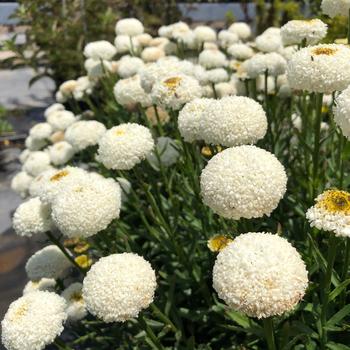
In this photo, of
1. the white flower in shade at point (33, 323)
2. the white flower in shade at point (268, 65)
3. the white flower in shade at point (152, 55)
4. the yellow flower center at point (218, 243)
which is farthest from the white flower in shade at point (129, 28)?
the white flower in shade at point (33, 323)

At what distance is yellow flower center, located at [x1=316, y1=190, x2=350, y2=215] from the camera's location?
1.39 m

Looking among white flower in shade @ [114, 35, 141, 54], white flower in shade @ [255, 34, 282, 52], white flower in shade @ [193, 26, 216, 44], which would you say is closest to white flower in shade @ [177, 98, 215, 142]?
white flower in shade @ [255, 34, 282, 52]

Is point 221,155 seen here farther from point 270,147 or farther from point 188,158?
point 270,147

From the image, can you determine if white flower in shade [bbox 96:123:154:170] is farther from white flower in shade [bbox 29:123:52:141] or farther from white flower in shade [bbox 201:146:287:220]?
white flower in shade [bbox 29:123:52:141]

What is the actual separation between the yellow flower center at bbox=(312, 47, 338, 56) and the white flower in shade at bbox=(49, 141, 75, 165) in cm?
214

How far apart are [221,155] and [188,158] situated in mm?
766

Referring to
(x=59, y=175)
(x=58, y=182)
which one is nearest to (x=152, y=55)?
(x=59, y=175)

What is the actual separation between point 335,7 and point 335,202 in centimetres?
138

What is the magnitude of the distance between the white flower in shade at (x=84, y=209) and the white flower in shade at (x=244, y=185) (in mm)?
518

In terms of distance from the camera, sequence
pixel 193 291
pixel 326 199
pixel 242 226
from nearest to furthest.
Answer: pixel 326 199, pixel 242 226, pixel 193 291

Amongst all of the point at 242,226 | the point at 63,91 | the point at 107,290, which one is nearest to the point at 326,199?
the point at 242,226

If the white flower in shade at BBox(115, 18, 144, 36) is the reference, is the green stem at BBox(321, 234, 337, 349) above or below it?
below

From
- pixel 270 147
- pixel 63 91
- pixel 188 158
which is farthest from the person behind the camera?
pixel 63 91

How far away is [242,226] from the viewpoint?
1925mm
